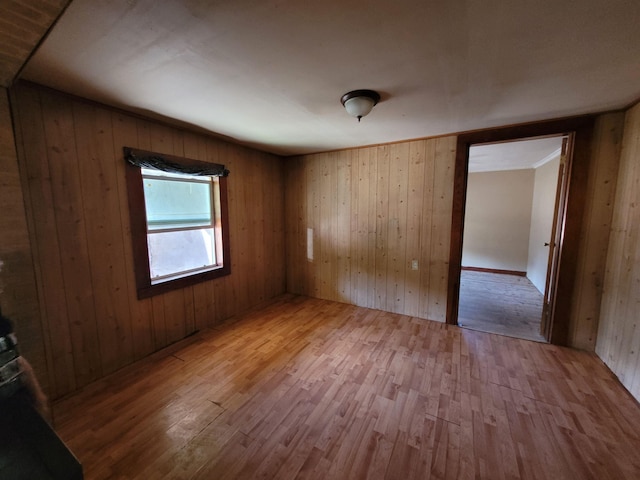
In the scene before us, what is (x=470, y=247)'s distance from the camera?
619 centimetres

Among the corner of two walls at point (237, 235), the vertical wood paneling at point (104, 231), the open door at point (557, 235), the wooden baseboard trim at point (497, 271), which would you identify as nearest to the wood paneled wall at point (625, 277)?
the corner of two walls at point (237, 235)

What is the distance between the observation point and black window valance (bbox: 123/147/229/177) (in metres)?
2.24

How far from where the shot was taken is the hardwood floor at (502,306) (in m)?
3.04

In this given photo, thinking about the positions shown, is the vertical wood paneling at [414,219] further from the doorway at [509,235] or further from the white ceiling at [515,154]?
the white ceiling at [515,154]

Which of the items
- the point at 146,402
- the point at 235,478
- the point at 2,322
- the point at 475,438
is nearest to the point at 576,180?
the point at 475,438

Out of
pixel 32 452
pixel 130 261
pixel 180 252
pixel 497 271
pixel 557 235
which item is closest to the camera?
pixel 32 452

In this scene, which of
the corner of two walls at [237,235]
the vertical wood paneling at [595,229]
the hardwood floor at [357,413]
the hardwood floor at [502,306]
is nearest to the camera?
the hardwood floor at [357,413]

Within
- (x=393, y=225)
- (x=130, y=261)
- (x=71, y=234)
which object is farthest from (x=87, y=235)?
(x=393, y=225)

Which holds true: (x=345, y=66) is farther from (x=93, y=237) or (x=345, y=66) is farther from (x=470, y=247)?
(x=470, y=247)

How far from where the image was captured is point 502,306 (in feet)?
12.4

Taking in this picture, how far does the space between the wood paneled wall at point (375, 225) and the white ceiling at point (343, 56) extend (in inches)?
37.9

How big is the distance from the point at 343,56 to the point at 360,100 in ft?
1.42

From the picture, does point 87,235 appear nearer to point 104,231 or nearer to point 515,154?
point 104,231

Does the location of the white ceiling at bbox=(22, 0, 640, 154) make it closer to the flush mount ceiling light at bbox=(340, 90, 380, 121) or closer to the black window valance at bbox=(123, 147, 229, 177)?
the flush mount ceiling light at bbox=(340, 90, 380, 121)
